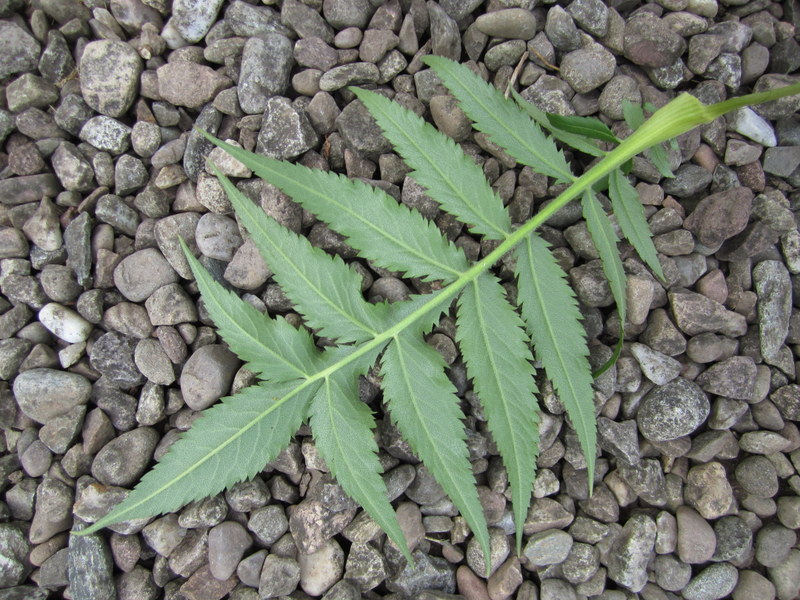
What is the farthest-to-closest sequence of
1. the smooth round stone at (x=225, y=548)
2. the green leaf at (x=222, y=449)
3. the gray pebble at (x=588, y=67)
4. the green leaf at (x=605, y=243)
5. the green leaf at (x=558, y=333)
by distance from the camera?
the gray pebble at (x=588, y=67) → the smooth round stone at (x=225, y=548) → the green leaf at (x=605, y=243) → the green leaf at (x=558, y=333) → the green leaf at (x=222, y=449)

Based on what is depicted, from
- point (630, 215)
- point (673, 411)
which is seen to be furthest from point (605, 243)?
point (673, 411)

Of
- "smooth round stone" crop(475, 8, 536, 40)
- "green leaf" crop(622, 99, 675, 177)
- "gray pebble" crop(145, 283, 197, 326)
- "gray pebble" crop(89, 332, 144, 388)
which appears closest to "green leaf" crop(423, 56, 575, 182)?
"green leaf" crop(622, 99, 675, 177)

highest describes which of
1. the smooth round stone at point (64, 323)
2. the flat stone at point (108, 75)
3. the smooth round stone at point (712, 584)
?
the flat stone at point (108, 75)

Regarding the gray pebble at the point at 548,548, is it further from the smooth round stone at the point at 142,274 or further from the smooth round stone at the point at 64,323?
the smooth round stone at the point at 64,323

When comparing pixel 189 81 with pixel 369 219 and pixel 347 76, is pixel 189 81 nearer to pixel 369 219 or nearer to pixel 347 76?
pixel 347 76

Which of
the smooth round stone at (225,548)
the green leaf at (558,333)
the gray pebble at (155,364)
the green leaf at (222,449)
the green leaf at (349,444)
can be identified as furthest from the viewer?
the gray pebble at (155,364)

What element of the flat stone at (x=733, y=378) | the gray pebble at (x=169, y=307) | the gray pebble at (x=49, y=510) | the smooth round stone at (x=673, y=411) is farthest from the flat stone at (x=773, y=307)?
the gray pebble at (x=49, y=510)

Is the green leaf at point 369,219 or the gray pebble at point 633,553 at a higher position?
the green leaf at point 369,219
